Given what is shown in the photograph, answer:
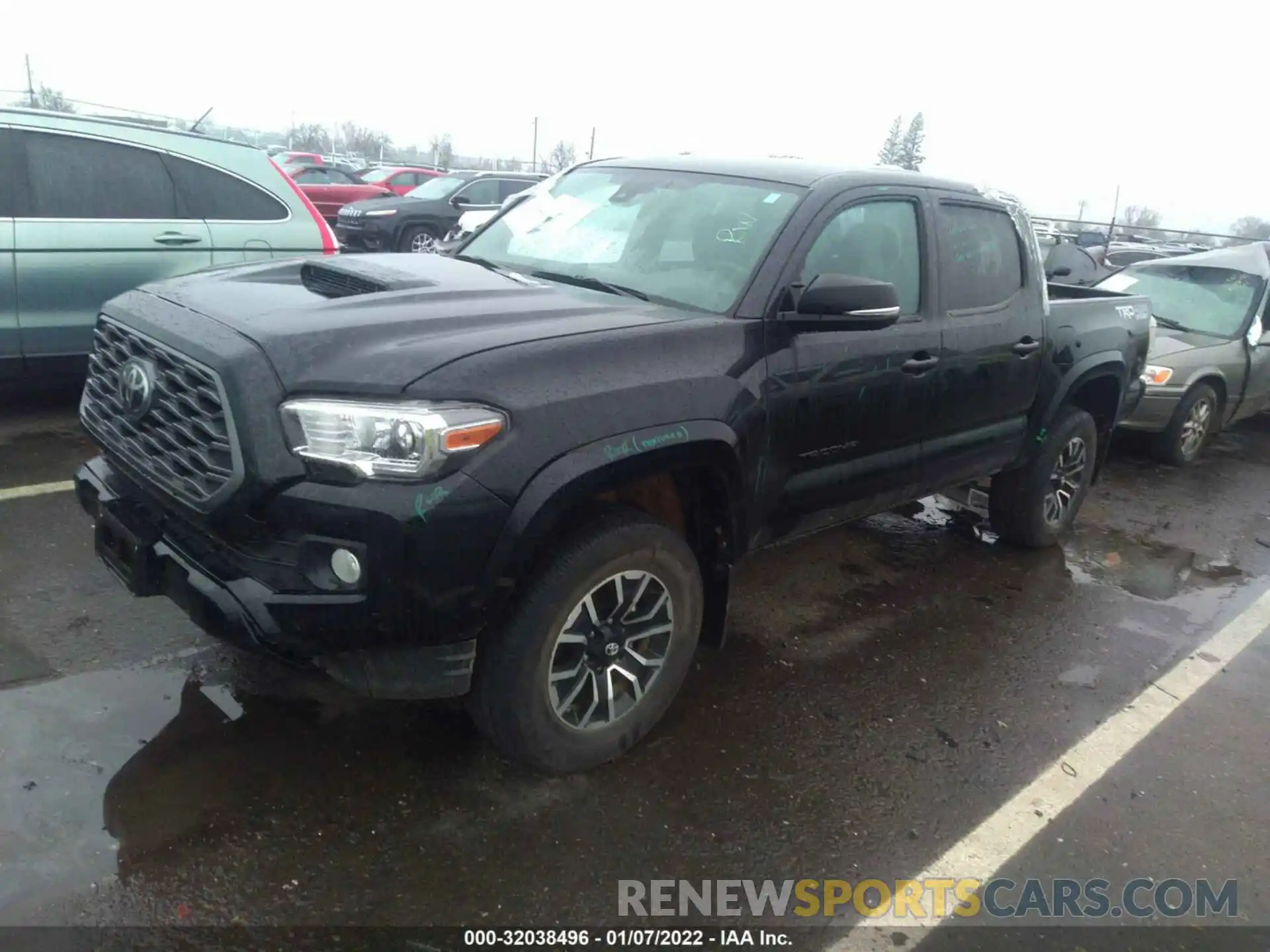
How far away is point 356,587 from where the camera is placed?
7.96ft

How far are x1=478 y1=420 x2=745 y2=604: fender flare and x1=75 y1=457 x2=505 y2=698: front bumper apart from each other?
53 millimetres

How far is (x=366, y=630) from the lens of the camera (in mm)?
2477

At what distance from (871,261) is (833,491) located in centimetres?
94

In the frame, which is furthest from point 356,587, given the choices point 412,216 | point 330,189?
point 330,189

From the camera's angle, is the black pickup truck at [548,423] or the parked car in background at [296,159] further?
the parked car in background at [296,159]

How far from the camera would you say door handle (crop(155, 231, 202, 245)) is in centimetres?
574

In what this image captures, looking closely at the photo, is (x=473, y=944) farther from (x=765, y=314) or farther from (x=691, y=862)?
(x=765, y=314)

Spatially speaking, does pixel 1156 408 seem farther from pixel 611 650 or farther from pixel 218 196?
pixel 218 196

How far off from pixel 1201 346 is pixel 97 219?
26.9 ft

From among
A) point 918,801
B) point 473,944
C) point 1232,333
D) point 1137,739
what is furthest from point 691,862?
point 1232,333

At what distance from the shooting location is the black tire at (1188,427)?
766 cm

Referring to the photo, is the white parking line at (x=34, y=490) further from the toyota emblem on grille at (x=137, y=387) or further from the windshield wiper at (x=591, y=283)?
the windshield wiper at (x=591, y=283)
